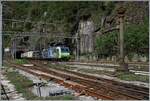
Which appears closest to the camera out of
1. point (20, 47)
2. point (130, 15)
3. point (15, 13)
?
point (130, 15)

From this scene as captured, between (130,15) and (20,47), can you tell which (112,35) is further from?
(20,47)

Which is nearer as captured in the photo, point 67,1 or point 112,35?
point 112,35

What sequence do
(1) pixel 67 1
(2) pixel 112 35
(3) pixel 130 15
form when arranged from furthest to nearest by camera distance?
(1) pixel 67 1, (3) pixel 130 15, (2) pixel 112 35

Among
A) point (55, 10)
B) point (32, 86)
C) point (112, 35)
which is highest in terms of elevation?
point (55, 10)

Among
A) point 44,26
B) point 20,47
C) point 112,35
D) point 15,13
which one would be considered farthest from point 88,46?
point 15,13

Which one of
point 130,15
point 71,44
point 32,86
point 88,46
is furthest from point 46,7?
point 32,86

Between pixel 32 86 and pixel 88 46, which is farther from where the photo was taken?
pixel 88 46

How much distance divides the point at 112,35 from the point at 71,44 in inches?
956

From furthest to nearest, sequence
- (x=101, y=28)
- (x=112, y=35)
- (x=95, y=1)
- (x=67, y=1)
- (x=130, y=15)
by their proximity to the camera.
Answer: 1. (x=67, y=1)
2. (x=95, y=1)
3. (x=101, y=28)
4. (x=130, y=15)
5. (x=112, y=35)

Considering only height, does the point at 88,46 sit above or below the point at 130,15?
below

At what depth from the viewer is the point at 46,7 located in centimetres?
8831

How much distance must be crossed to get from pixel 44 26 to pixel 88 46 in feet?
65.2

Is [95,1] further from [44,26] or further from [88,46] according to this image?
[44,26]

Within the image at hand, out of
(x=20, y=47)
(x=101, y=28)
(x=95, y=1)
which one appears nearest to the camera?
(x=101, y=28)
